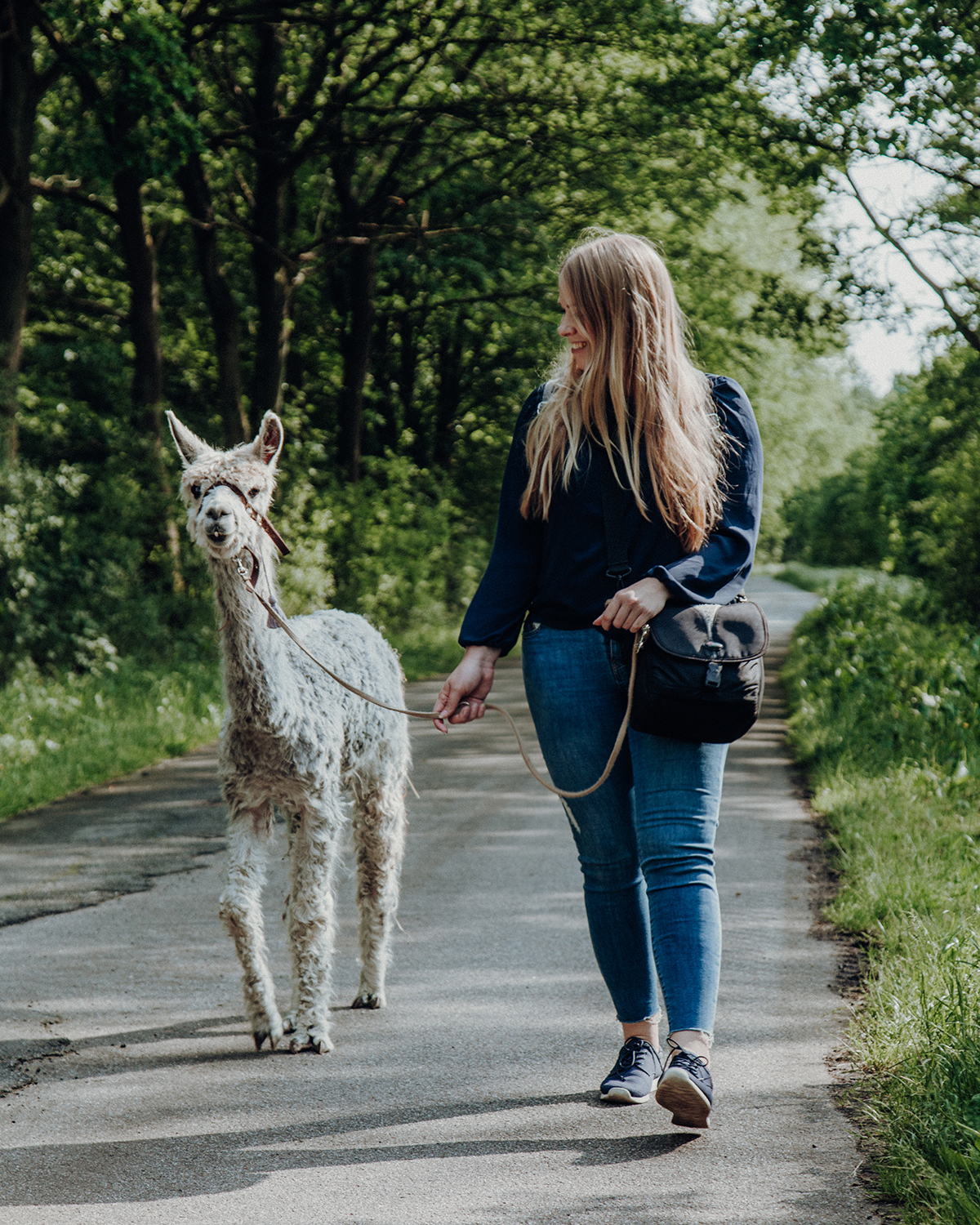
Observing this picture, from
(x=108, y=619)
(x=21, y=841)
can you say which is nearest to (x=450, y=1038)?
(x=21, y=841)

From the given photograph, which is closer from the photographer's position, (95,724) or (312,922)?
(312,922)

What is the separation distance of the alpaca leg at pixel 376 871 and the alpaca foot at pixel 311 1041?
482mm

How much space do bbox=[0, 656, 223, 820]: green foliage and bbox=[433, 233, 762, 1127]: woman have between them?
5646 mm

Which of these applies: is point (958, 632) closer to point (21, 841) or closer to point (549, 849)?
point (549, 849)

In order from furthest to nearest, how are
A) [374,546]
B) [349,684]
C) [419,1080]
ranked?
[374,546]
[349,684]
[419,1080]

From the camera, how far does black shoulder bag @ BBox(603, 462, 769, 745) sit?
3.15 metres

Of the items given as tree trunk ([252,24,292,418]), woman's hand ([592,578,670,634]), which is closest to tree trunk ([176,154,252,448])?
tree trunk ([252,24,292,418])

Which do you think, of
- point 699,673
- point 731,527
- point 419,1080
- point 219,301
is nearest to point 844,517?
point 219,301

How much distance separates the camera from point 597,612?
11.0 feet

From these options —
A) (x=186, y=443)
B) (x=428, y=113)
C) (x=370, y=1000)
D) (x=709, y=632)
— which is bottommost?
(x=370, y=1000)

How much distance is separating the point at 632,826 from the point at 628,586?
Result: 0.68 meters

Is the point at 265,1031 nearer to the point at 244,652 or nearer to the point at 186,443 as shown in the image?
the point at 244,652

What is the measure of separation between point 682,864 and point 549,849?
4136mm

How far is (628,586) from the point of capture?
3.27 m
